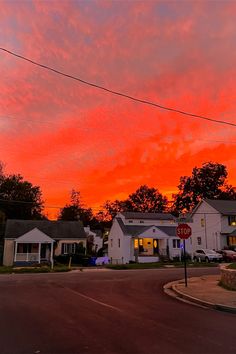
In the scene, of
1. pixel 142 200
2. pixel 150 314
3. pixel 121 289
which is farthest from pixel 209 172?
pixel 150 314

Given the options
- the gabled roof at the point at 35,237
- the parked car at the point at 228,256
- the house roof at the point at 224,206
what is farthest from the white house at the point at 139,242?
the gabled roof at the point at 35,237

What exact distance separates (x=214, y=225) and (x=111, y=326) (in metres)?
54.7

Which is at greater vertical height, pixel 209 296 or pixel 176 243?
pixel 176 243

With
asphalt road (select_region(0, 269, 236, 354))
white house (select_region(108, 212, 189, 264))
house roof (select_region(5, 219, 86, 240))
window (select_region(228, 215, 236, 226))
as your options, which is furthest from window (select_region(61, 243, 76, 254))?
asphalt road (select_region(0, 269, 236, 354))

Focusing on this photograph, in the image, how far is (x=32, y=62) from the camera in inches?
678

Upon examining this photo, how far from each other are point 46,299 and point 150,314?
16.3ft

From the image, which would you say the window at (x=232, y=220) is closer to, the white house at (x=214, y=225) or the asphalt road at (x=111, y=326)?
the white house at (x=214, y=225)

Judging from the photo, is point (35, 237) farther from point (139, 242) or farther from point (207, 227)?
point (207, 227)

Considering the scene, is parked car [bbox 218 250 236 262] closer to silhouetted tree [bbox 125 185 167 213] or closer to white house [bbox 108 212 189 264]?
white house [bbox 108 212 189 264]

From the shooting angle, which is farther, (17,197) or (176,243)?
(17,197)

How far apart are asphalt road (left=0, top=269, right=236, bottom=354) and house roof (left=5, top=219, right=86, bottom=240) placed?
37302 mm

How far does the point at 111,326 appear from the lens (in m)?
9.35

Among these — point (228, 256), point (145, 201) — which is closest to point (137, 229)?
point (228, 256)

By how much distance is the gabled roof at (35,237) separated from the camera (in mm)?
48581
